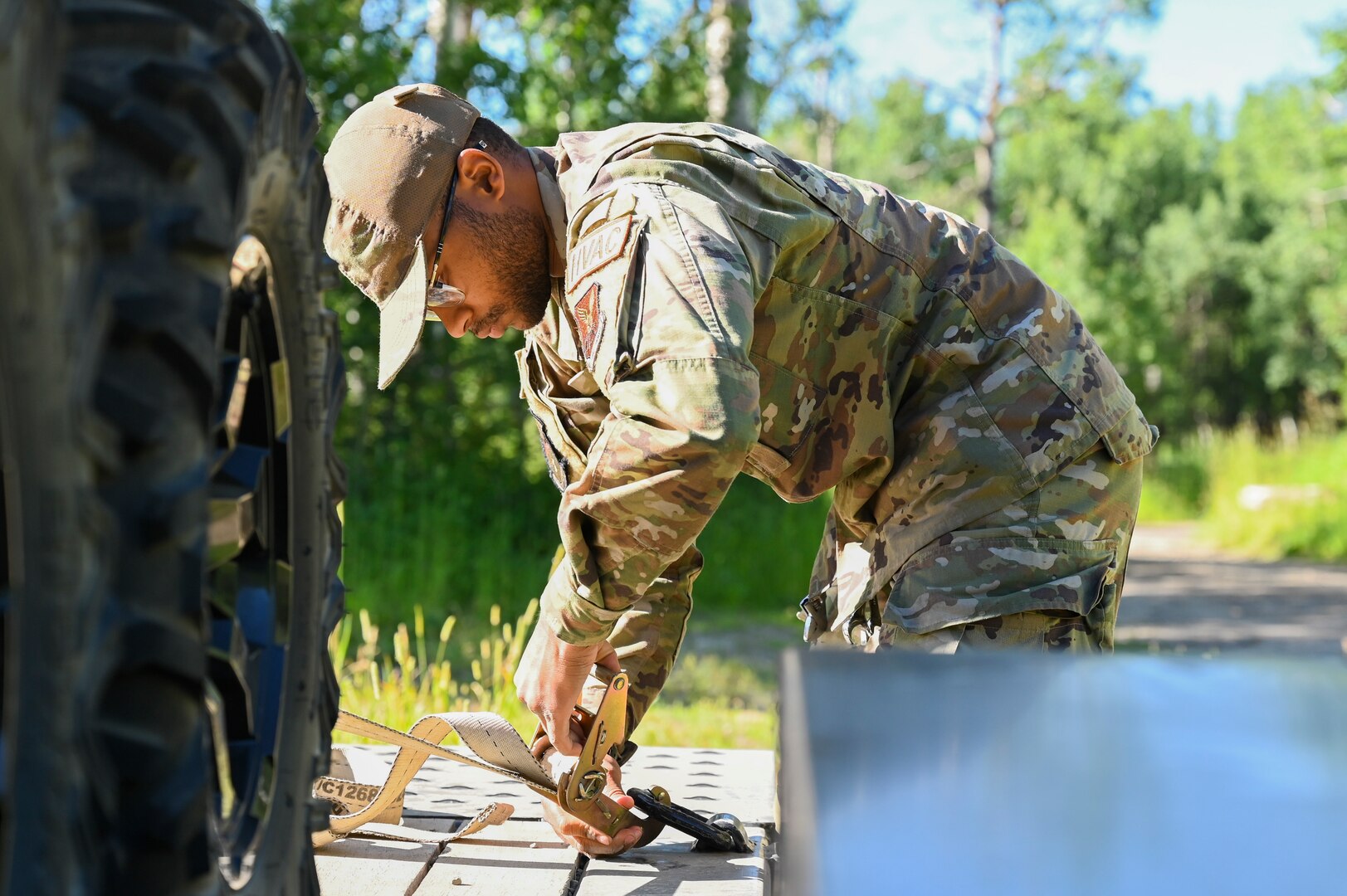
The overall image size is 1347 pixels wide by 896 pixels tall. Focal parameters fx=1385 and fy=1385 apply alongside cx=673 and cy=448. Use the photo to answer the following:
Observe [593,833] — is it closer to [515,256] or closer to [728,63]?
[515,256]

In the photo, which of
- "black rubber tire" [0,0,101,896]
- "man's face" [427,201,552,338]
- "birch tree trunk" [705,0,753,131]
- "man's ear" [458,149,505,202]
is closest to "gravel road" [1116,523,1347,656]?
"birch tree trunk" [705,0,753,131]

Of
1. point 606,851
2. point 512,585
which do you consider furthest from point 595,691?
point 512,585

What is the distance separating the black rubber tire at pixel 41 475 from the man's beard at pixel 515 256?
138 cm

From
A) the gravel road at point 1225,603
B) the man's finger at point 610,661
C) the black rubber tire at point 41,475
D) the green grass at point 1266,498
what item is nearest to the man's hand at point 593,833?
the man's finger at point 610,661

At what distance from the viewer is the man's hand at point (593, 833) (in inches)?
99.8

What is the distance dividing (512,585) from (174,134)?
8.24 m

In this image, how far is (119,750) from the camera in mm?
1208

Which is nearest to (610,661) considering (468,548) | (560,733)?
(560,733)

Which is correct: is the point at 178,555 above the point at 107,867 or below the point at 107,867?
above

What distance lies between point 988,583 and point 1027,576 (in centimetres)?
8

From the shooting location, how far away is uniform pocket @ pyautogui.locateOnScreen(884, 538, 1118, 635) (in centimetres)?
Answer: 252

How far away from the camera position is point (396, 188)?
2408 millimetres

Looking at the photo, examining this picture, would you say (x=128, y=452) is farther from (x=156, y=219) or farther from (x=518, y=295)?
(x=518, y=295)

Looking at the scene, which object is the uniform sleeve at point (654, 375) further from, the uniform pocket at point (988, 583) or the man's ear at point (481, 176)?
the uniform pocket at point (988, 583)
